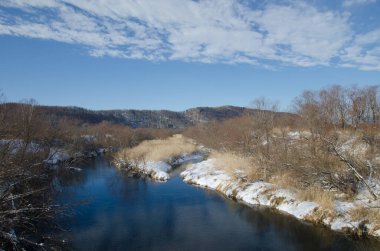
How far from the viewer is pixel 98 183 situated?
28.8 m

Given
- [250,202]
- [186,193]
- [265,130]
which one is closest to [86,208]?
[186,193]

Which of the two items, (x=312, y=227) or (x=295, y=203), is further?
(x=295, y=203)

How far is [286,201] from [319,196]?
2048 millimetres

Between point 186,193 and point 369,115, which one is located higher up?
point 369,115

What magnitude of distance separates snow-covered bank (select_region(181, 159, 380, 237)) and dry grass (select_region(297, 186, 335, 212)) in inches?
8.1

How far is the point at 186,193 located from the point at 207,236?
9.30m

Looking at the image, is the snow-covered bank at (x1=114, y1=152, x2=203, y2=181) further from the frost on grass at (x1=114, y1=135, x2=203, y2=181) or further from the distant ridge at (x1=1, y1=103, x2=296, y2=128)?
the distant ridge at (x1=1, y1=103, x2=296, y2=128)

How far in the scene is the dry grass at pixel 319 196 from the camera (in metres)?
17.6

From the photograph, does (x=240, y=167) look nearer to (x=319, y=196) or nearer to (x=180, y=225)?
(x=319, y=196)

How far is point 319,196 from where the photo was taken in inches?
733

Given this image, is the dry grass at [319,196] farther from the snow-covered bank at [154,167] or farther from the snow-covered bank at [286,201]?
the snow-covered bank at [154,167]

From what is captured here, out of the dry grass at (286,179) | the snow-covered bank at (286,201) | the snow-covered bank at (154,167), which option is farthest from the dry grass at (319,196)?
the snow-covered bank at (154,167)

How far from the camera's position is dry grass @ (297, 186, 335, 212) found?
1762 centimetres

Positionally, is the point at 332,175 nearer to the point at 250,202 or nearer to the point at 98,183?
the point at 250,202
